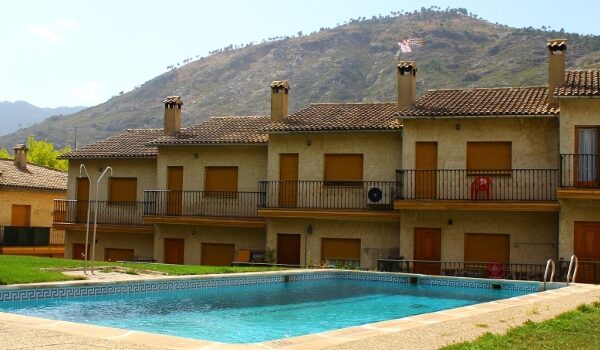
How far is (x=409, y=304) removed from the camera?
15891 mm

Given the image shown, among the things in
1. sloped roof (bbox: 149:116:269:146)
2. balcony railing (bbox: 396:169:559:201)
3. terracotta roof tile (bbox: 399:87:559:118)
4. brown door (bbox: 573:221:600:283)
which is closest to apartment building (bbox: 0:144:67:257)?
sloped roof (bbox: 149:116:269:146)

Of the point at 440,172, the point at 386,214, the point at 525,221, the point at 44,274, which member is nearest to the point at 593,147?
the point at 525,221

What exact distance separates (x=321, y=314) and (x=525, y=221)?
1218 centimetres

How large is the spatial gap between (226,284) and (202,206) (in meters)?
11.8

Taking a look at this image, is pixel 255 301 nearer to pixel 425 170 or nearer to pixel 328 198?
Result: pixel 425 170

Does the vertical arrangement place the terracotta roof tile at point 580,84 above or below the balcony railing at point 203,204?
above

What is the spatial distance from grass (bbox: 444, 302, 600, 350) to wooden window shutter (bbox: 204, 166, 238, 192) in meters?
19.6

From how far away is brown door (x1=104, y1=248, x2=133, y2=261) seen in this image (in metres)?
31.2

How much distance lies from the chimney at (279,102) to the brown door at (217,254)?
5.41 m

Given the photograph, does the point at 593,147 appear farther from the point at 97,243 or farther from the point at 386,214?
the point at 97,243

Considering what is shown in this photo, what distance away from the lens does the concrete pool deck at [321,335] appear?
7.04m

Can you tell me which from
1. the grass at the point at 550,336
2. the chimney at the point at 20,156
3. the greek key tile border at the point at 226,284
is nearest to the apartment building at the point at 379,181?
the greek key tile border at the point at 226,284

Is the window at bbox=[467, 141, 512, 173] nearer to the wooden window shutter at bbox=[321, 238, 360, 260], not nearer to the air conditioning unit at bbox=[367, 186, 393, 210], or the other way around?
the air conditioning unit at bbox=[367, 186, 393, 210]

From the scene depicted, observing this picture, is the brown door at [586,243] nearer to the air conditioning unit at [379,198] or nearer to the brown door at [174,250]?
the air conditioning unit at [379,198]
